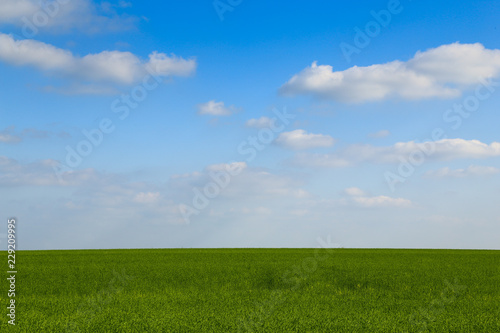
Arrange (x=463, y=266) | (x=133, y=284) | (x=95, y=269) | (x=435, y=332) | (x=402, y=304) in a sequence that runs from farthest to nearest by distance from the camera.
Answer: (x=463, y=266), (x=95, y=269), (x=133, y=284), (x=402, y=304), (x=435, y=332)

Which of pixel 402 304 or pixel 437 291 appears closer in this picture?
pixel 402 304

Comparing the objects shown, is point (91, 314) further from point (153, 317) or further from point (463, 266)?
point (463, 266)

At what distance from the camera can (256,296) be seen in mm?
14938

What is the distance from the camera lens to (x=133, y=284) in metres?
17.5

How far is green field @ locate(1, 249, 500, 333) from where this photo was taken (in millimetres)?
11273

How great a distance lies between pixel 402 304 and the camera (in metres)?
14.1

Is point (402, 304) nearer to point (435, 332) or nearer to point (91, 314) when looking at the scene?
point (435, 332)

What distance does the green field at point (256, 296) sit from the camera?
11.3m

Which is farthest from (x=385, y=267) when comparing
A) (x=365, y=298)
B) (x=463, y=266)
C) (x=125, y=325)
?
(x=125, y=325)

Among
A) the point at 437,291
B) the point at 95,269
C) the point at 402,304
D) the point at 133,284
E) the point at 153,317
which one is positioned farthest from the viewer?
the point at 95,269

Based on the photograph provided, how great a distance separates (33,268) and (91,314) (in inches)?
410

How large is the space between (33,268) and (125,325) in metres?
12.0

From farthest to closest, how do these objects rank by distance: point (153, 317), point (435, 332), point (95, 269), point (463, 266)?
1. point (463, 266)
2. point (95, 269)
3. point (153, 317)
4. point (435, 332)

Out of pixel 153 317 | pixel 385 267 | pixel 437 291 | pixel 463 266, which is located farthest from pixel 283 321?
pixel 463 266
